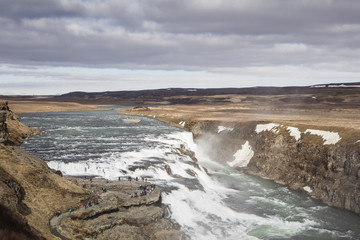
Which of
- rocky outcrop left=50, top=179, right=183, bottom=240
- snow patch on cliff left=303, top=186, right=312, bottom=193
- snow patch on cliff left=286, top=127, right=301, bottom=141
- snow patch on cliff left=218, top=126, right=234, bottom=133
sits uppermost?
snow patch on cliff left=286, top=127, right=301, bottom=141

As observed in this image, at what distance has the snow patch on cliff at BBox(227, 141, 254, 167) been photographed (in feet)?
180

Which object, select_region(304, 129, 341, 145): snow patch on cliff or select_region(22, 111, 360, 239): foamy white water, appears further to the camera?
select_region(304, 129, 341, 145): snow patch on cliff

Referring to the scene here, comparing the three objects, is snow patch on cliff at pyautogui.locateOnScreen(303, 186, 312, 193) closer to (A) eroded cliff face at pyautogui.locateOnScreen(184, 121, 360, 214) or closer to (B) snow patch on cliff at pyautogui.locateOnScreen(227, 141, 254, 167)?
(A) eroded cliff face at pyautogui.locateOnScreen(184, 121, 360, 214)

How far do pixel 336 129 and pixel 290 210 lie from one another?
58.1 ft

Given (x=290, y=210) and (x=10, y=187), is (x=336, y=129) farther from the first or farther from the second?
(x=10, y=187)

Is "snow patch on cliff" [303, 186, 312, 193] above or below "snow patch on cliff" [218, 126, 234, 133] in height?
below

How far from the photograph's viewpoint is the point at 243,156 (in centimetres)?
5641

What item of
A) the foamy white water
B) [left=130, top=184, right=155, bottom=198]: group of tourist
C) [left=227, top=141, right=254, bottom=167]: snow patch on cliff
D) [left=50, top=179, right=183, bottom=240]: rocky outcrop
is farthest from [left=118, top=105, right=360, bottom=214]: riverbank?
[left=50, top=179, right=183, bottom=240]: rocky outcrop

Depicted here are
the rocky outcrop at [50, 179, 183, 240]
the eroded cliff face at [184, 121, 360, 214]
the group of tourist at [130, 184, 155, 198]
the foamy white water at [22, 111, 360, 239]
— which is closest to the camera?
the rocky outcrop at [50, 179, 183, 240]

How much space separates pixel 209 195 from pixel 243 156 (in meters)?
22.6

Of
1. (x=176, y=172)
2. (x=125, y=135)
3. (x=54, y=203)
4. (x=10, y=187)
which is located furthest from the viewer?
(x=125, y=135)

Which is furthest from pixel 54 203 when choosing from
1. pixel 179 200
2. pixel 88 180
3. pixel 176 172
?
pixel 176 172

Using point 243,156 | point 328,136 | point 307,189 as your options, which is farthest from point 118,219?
point 243,156

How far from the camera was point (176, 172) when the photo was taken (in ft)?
137
